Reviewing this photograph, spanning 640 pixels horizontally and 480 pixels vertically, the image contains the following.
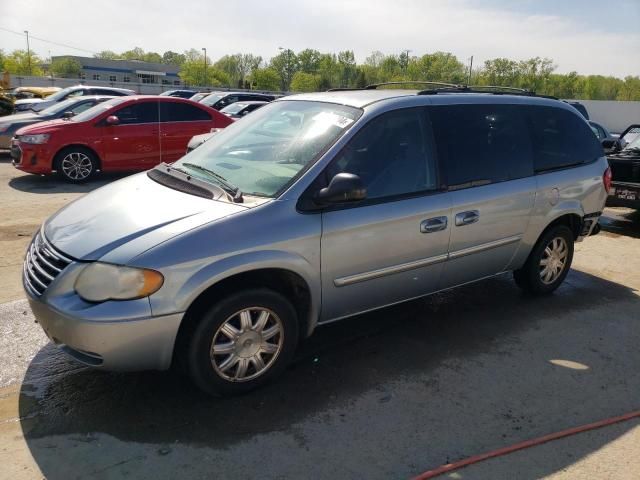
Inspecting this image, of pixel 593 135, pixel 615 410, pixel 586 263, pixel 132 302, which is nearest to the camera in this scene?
pixel 132 302

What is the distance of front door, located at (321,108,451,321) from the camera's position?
3.42m

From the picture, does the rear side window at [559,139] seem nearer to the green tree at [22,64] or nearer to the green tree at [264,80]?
the green tree at [264,80]

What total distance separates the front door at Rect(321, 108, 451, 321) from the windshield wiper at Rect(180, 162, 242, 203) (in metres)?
0.57

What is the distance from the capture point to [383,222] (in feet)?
11.6

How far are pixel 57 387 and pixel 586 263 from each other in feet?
18.9

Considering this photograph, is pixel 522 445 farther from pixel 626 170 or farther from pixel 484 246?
pixel 626 170

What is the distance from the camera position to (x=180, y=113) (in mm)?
10438

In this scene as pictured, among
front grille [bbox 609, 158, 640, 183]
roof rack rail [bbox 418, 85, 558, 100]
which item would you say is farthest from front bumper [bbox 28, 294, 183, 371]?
front grille [bbox 609, 158, 640, 183]

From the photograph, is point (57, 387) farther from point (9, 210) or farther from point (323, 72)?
point (323, 72)

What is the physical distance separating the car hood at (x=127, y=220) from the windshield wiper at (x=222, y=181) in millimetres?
83

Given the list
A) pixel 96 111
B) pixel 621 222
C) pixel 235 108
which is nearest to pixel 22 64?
pixel 235 108

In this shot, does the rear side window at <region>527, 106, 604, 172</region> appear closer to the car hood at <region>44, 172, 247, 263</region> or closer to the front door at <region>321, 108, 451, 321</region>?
the front door at <region>321, 108, 451, 321</region>

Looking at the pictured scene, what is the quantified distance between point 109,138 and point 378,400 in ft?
26.6

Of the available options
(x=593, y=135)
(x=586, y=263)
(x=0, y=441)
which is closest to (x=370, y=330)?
(x=0, y=441)
